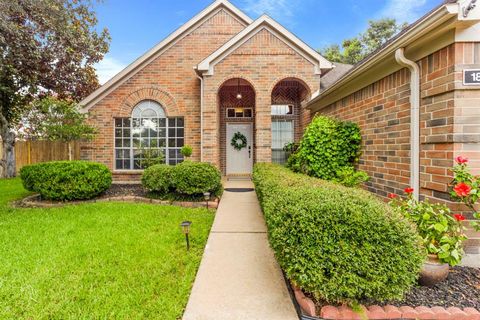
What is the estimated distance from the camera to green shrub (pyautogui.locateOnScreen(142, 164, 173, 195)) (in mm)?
6613

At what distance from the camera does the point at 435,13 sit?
279 cm

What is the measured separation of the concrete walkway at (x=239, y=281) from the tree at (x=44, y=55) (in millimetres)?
9166

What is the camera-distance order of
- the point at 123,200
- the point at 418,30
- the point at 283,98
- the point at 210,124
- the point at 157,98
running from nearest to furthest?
the point at 418,30, the point at 123,200, the point at 210,124, the point at 157,98, the point at 283,98

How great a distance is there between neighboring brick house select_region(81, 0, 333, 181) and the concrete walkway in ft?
16.0

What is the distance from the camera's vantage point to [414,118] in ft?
11.2

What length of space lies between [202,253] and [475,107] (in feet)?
13.0

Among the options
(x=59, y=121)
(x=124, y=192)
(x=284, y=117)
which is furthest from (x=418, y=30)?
(x=59, y=121)

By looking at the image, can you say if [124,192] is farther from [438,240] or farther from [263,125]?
[438,240]

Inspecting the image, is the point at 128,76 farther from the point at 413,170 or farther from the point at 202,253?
the point at 413,170

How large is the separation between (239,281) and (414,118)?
326cm

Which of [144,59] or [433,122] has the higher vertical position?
[144,59]

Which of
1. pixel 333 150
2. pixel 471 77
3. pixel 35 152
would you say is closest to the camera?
pixel 471 77

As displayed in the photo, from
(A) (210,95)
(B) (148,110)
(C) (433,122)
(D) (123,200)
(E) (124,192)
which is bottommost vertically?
(D) (123,200)

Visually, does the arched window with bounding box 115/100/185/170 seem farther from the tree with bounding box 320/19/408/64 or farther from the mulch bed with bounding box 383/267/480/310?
the tree with bounding box 320/19/408/64
